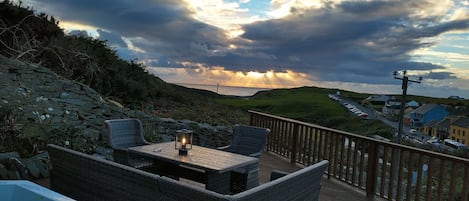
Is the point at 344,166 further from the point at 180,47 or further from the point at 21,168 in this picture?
the point at 180,47

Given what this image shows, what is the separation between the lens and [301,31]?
11.0 meters

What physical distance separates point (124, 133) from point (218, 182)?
5.20 feet

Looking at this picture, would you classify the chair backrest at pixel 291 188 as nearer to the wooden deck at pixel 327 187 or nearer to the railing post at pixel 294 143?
the wooden deck at pixel 327 187

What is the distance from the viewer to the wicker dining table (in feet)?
11.5

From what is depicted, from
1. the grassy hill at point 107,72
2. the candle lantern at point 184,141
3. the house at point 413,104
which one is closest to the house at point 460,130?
the grassy hill at point 107,72

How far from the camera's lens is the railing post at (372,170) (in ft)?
16.6

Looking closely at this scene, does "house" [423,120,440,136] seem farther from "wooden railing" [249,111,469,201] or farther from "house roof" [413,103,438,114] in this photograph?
"wooden railing" [249,111,469,201]

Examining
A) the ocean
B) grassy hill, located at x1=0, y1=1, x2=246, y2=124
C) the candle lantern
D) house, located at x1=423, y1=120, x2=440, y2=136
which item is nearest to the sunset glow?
the ocean

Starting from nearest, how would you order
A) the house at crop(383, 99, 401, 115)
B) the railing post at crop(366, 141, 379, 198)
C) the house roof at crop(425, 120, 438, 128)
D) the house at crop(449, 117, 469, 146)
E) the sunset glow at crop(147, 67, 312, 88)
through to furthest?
the railing post at crop(366, 141, 379, 198) → the house at crop(449, 117, 469, 146) → the house roof at crop(425, 120, 438, 128) → the house at crop(383, 99, 401, 115) → the sunset glow at crop(147, 67, 312, 88)

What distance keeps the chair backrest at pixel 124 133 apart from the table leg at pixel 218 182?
1.37 metres

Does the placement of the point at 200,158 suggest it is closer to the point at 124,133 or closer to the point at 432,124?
the point at 124,133

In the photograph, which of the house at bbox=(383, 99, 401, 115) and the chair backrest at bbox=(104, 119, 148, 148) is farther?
the house at bbox=(383, 99, 401, 115)

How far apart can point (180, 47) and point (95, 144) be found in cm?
759

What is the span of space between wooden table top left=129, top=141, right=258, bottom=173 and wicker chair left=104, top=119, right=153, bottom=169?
0.38 meters
